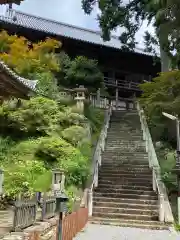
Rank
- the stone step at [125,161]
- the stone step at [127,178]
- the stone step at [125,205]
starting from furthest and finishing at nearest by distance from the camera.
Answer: the stone step at [125,161] → the stone step at [127,178] → the stone step at [125,205]

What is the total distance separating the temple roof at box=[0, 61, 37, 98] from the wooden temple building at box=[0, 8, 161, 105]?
19822mm

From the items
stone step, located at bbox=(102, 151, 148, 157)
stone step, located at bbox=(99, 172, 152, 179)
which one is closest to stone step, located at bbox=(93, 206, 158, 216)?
stone step, located at bbox=(99, 172, 152, 179)

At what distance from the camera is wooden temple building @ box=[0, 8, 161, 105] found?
30.4 meters

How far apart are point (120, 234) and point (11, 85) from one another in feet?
18.3

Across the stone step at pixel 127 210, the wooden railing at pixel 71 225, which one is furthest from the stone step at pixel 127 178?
the wooden railing at pixel 71 225

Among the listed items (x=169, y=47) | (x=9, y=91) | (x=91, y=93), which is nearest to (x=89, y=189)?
(x=9, y=91)

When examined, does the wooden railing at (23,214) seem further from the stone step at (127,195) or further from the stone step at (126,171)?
the stone step at (126,171)

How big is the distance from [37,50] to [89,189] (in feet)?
45.7

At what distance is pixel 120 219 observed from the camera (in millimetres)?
13242

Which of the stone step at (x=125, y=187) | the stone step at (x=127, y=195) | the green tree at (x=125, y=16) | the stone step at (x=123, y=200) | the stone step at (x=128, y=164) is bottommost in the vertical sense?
the stone step at (x=123, y=200)

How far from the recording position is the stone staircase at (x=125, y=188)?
13.2 meters

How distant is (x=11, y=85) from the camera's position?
10000mm

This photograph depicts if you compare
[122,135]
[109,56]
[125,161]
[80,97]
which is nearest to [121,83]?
[109,56]

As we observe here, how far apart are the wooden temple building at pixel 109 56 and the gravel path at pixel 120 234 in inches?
808
